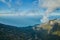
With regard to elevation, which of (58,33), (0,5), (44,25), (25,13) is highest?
(0,5)

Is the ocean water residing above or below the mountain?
above

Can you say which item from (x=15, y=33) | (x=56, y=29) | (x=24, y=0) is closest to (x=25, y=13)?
(x=24, y=0)

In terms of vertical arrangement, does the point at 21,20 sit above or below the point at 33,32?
above

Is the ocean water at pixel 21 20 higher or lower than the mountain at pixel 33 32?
higher

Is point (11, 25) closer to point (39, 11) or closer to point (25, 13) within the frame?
point (25, 13)
